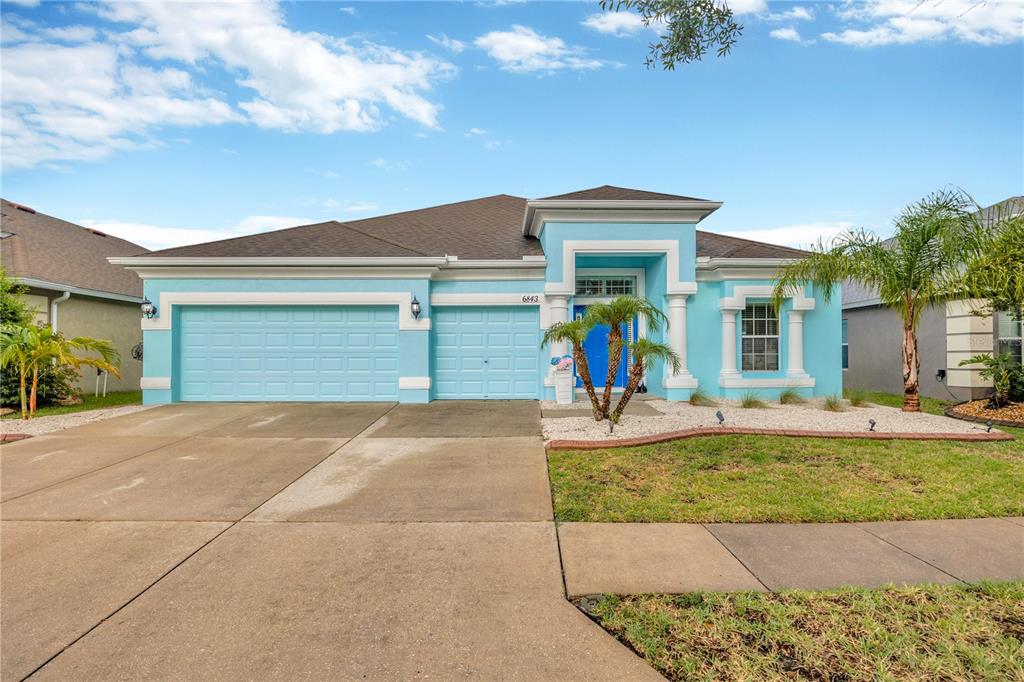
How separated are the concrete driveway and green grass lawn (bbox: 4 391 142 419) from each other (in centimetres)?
409

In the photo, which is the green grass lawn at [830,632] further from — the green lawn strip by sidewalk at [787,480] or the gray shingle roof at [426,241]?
the gray shingle roof at [426,241]

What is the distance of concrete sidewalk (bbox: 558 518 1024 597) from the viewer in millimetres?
3604

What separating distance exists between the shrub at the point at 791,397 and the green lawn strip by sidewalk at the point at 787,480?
4.32 m

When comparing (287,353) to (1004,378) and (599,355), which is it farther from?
(1004,378)

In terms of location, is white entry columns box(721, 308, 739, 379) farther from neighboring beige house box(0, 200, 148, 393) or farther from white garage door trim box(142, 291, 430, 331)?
neighboring beige house box(0, 200, 148, 393)

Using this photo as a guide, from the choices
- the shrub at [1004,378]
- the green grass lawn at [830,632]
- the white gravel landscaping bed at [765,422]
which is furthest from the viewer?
A: the shrub at [1004,378]

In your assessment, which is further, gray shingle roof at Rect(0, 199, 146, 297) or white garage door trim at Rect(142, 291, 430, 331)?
gray shingle roof at Rect(0, 199, 146, 297)

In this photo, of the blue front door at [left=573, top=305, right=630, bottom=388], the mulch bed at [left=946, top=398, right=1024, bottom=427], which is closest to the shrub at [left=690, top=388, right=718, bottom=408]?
the blue front door at [left=573, top=305, right=630, bottom=388]

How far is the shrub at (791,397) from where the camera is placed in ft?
39.6

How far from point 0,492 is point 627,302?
861 cm

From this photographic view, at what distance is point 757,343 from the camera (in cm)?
1318

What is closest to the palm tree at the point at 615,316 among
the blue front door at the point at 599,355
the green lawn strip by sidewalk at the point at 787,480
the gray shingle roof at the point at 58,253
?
the green lawn strip by sidewalk at the point at 787,480

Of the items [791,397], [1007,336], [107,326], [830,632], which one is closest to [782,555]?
[830,632]

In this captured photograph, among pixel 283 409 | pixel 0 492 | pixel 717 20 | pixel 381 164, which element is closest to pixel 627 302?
pixel 717 20
